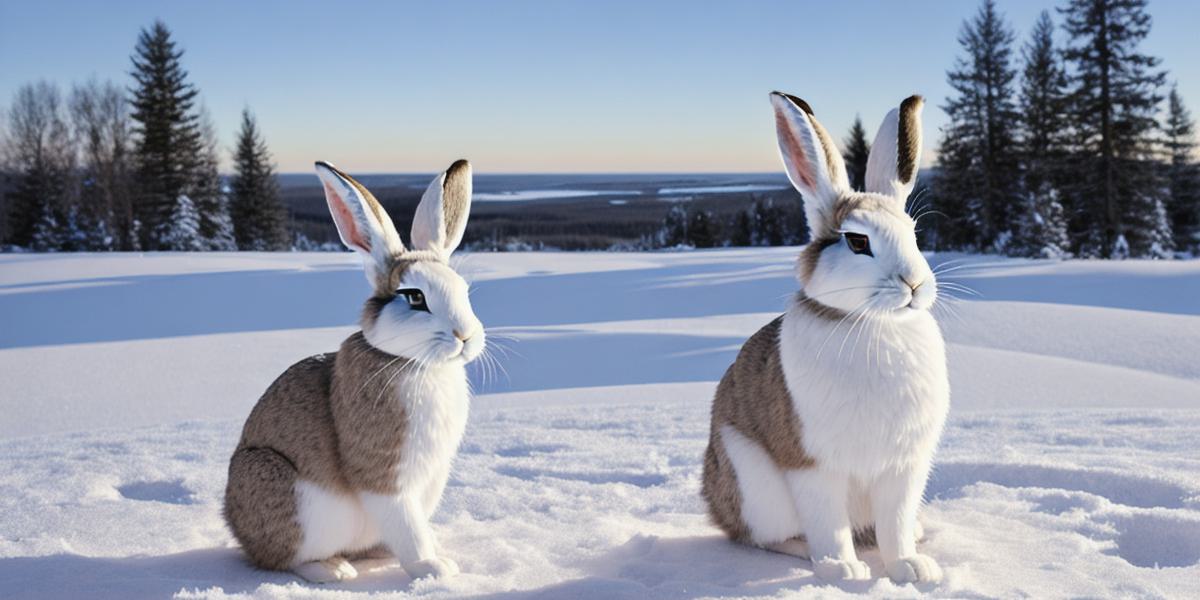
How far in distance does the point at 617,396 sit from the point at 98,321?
8.07m

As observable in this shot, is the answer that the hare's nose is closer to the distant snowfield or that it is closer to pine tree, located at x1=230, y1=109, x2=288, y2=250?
the distant snowfield

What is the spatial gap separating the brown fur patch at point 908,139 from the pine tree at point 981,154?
28264 mm

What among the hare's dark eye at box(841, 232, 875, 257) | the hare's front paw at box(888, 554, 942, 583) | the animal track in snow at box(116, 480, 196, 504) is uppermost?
the hare's dark eye at box(841, 232, 875, 257)

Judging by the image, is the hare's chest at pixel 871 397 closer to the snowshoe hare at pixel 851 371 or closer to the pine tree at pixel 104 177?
the snowshoe hare at pixel 851 371

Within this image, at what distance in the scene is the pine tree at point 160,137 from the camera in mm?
34438

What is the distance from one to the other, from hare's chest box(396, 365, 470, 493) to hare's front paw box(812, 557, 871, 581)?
46.1 inches

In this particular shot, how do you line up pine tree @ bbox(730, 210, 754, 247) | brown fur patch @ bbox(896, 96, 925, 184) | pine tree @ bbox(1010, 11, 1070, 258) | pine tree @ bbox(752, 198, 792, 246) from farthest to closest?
pine tree @ bbox(730, 210, 754, 247) < pine tree @ bbox(752, 198, 792, 246) < pine tree @ bbox(1010, 11, 1070, 258) < brown fur patch @ bbox(896, 96, 925, 184)

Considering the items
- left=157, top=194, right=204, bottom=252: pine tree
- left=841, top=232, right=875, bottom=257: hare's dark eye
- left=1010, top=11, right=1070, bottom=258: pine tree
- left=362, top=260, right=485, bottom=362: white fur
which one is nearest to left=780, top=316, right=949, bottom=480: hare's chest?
left=841, top=232, right=875, bottom=257: hare's dark eye

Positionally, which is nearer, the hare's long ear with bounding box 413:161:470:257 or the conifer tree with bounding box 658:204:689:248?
the hare's long ear with bounding box 413:161:470:257

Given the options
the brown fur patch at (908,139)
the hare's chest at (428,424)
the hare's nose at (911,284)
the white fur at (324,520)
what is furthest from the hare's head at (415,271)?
the brown fur patch at (908,139)

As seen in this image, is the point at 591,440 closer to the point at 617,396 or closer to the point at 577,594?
the point at 617,396

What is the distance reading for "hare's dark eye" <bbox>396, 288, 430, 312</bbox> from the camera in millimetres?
2740

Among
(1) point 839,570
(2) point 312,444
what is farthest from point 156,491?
(1) point 839,570

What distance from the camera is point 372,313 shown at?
2824mm
